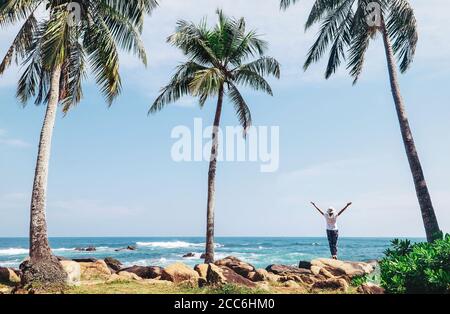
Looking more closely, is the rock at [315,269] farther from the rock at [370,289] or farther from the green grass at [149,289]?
the rock at [370,289]

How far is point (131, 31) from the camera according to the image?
49.9ft

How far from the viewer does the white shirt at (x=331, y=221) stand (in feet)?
49.0

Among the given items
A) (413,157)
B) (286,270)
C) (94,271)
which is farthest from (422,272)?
(94,271)

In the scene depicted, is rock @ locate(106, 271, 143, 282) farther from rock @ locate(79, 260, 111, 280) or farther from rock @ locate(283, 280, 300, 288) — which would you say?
rock @ locate(283, 280, 300, 288)

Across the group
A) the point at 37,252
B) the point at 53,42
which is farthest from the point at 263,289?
the point at 53,42

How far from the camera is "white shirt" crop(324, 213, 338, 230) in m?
14.9

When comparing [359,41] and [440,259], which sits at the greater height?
[359,41]

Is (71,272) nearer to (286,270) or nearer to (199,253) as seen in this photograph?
→ (286,270)

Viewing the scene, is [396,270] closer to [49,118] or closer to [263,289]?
[263,289]

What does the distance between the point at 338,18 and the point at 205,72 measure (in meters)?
6.10

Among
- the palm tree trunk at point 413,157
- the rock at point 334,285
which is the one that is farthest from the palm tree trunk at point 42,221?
the palm tree trunk at point 413,157

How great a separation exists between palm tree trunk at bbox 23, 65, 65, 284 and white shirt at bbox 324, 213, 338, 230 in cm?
919
